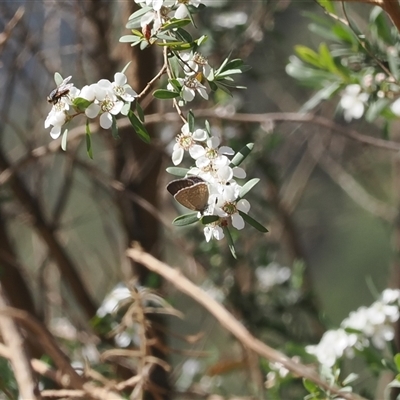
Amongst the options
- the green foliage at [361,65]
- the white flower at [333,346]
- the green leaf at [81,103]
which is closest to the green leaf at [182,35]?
the green leaf at [81,103]

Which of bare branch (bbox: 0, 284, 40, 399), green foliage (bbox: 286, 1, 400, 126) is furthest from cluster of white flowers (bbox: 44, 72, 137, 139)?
green foliage (bbox: 286, 1, 400, 126)

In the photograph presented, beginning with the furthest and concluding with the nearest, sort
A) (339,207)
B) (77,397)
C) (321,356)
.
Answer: (339,207) < (321,356) < (77,397)

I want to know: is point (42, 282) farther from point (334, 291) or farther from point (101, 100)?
point (334, 291)

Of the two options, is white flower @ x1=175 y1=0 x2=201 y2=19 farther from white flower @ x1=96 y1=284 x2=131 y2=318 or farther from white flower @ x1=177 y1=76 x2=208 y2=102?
white flower @ x1=96 y1=284 x2=131 y2=318

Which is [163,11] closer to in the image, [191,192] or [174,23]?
[174,23]

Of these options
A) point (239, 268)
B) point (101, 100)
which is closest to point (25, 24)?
point (239, 268)

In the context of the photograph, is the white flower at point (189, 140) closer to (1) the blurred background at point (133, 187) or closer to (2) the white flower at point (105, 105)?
(2) the white flower at point (105, 105)
